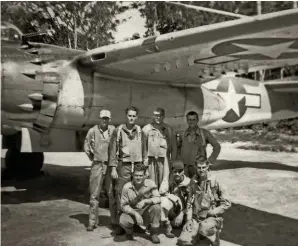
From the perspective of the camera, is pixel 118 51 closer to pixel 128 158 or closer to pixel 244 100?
pixel 128 158

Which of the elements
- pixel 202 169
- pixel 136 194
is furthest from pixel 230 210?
pixel 136 194

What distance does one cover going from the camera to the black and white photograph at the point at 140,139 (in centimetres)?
427

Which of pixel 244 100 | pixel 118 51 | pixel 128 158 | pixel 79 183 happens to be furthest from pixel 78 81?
pixel 244 100

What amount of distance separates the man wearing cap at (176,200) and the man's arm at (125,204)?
1.52 feet

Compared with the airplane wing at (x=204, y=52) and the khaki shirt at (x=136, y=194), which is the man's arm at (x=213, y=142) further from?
the airplane wing at (x=204, y=52)

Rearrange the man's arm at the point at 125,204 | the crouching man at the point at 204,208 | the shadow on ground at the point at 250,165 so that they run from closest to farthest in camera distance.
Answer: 1. the crouching man at the point at 204,208
2. the man's arm at the point at 125,204
3. the shadow on ground at the point at 250,165

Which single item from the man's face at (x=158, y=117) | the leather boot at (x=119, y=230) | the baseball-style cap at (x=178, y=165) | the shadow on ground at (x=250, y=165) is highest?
the man's face at (x=158, y=117)

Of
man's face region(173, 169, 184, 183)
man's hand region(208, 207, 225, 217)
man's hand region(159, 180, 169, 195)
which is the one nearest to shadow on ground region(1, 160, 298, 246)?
man's hand region(208, 207, 225, 217)

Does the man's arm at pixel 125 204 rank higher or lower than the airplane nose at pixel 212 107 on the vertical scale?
lower

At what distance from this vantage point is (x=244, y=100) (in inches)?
357

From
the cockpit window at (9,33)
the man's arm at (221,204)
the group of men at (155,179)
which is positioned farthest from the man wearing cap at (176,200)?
the cockpit window at (9,33)

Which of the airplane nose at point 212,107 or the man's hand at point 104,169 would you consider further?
the airplane nose at point 212,107

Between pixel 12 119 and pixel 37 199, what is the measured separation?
174 centimetres

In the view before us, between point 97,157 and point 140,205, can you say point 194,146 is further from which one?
point 97,157
